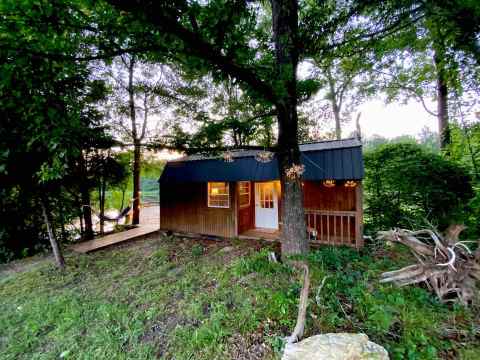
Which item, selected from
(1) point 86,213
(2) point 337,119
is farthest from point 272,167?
(2) point 337,119

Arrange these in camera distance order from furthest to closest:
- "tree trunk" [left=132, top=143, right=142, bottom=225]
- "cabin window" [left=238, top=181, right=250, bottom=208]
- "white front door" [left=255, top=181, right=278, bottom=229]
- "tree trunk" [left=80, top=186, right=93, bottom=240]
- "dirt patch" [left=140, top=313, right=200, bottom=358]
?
"tree trunk" [left=132, top=143, right=142, bottom=225] → "tree trunk" [left=80, top=186, right=93, bottom=240] → "white front door" [left=255, top=181, right=278, bottom=229] → "cabin window" [left=238, top=181, right=250, bottom=208] → "dirt patch" [left=140, top=313, right=200, bottom=358]

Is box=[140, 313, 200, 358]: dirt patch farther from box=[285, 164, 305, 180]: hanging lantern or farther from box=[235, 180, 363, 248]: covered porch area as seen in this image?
box=[235, 180, 363, 248]: covered porch area

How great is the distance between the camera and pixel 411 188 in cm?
548

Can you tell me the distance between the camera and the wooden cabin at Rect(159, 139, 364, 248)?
5.37m

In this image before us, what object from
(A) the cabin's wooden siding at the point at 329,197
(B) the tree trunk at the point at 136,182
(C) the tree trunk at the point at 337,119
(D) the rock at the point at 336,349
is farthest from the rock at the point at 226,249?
(C) the tree trunk at the point at 337,119

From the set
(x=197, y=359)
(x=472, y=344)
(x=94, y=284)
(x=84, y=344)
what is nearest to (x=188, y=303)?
(x=197, y=359)

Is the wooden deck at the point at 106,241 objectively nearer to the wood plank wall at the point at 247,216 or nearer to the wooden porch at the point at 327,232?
the wood plank wall at the point at 247,216

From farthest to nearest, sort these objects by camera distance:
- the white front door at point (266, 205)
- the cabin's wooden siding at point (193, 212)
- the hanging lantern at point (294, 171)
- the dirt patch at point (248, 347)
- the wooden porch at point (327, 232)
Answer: the white front door at point (266, 205) → the cabin's wooden siding at point (193, 212) → the wooden porch at point (327, 232) → the hanging lantern at point (294, 171) → the dirt patch at point (248, 347)

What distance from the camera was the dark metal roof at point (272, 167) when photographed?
4836mm

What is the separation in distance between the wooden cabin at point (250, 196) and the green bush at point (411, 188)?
3.34ft

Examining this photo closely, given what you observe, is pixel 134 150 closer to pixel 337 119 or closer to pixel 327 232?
pixel 327 232

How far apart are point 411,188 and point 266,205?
4.24 meters

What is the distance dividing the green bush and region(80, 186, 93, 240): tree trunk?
993 cm

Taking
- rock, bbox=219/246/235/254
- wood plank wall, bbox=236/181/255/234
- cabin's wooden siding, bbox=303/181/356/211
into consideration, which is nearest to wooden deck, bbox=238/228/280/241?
wood plank wall, bbox=236/181/255/234
